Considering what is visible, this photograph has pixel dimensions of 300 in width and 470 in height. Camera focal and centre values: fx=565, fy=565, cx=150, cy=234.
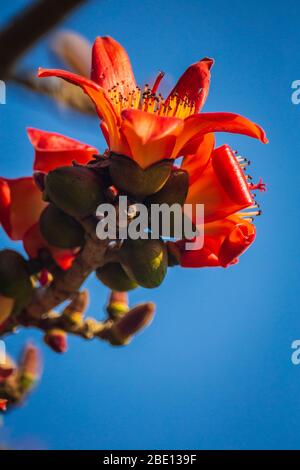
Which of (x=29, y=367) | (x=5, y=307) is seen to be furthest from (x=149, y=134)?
(x=29, y=367)

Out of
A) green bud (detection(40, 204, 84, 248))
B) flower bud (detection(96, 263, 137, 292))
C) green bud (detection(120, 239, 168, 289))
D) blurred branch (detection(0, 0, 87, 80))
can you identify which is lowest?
blurred branch (detection(0, 0, 87, 80))

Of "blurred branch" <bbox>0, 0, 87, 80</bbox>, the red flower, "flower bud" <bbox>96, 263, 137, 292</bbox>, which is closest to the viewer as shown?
"blurred branch" <bbox>0, 0, 87, 80</bbox>

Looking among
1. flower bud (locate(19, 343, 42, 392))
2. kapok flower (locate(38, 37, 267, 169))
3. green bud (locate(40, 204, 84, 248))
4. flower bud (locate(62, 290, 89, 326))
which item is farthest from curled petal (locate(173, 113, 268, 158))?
flower bud (locate(19, 343, 42, 392))

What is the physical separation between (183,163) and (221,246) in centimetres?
17

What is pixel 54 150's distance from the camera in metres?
1.02

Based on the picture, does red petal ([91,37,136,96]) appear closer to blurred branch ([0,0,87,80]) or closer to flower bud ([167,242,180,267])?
flower bud ([167,242,180,267])

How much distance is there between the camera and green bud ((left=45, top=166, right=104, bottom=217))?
35.6 inches

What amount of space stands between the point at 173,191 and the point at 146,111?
19cm

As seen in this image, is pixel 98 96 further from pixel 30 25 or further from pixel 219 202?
pixel 30 25

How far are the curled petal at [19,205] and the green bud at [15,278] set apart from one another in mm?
92

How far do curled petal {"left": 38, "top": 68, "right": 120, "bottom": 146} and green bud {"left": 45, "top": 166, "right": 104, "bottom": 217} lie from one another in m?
0.10

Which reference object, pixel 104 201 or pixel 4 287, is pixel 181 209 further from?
pixel 4 287

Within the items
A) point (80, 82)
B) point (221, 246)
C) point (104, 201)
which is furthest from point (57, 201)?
point (221, 246)

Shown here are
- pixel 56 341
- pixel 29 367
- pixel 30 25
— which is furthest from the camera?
pixel 29 367
